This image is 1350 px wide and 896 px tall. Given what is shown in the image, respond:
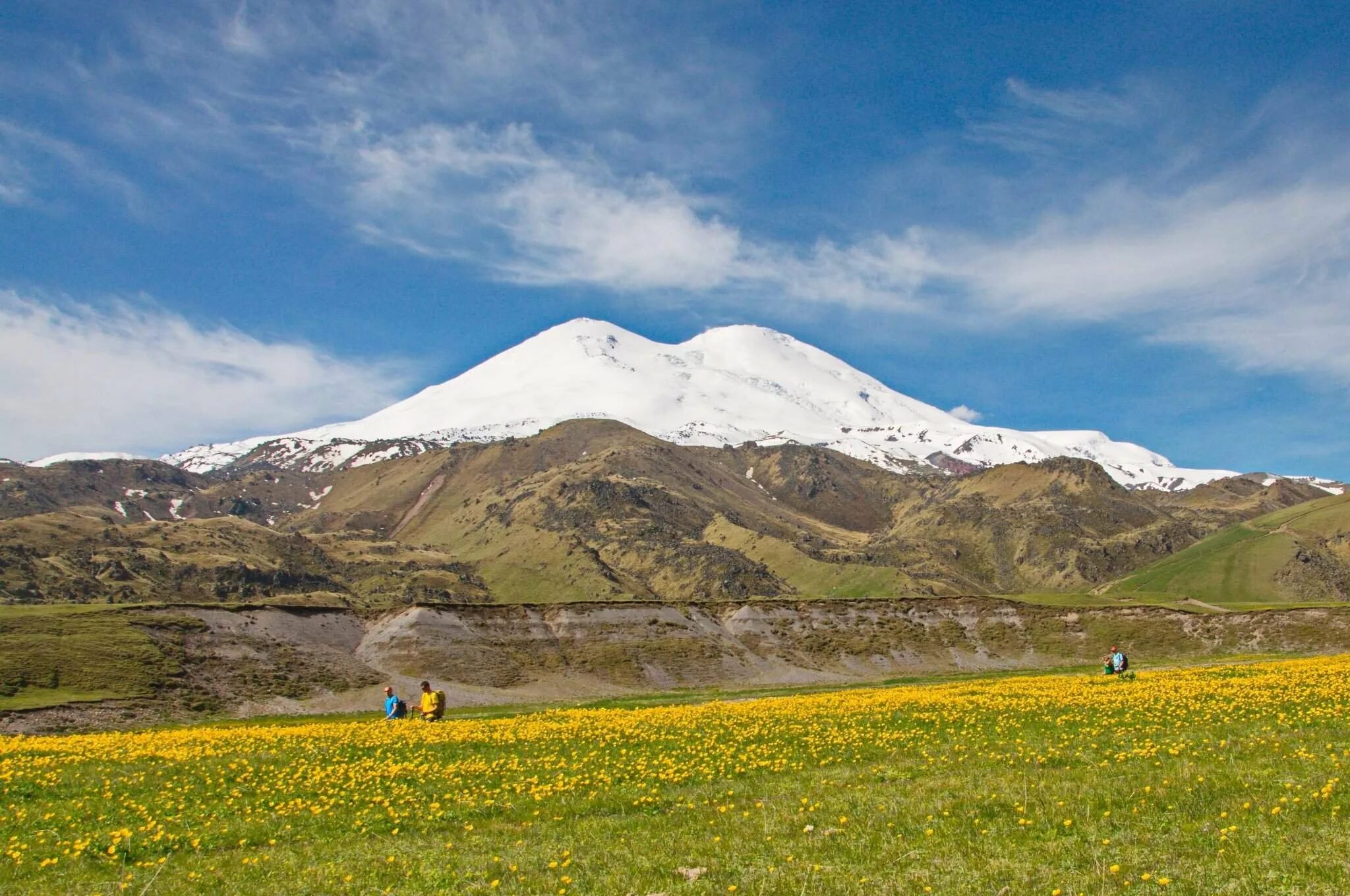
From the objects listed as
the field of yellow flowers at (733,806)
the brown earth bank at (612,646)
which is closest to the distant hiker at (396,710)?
the field of yellow flowers at (733,806)

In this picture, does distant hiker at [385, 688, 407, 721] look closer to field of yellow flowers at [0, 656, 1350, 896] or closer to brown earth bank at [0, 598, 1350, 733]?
field of yellow flowers at [0, 656, 1350, 896]

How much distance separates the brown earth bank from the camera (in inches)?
3546

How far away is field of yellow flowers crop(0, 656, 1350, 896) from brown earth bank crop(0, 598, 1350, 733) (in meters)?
59.9

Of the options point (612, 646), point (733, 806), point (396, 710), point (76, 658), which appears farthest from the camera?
point (612, 646)

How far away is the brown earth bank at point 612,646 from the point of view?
9006 centimetres

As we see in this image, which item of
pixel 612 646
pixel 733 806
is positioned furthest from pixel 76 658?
pixel 733 806

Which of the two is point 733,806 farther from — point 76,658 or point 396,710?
point 76,658

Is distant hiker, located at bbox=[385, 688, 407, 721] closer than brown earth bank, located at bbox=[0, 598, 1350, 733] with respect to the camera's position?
Yes

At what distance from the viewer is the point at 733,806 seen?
19.3 meters

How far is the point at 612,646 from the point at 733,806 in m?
99.1

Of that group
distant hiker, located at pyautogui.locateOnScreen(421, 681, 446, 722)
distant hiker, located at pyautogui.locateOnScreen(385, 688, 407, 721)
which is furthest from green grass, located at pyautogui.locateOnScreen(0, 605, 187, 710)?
distant hiker, located at pyautogui.locateOnScreen(421, 681, 446, 722)

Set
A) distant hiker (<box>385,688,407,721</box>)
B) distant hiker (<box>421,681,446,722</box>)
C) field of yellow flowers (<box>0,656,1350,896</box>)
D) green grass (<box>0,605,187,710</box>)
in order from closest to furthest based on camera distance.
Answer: field of yellow flowers (<box>0,656,1350,896</box>) → distant hiker (<box>421,681,446,722</box>) → distant hiker (<box>385,688,407,721</box>) → green grass (<box>0,605,187,710</box>)

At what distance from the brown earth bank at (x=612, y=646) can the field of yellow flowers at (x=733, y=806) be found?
2356 inches

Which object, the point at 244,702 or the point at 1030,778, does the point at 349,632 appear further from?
the point at 1030,778
